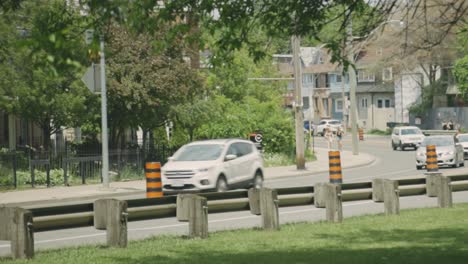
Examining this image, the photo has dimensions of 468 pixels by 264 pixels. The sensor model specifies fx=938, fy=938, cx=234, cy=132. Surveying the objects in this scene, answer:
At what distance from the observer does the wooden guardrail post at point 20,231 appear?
1201 cm

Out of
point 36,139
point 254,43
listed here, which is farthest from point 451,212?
point 36,139

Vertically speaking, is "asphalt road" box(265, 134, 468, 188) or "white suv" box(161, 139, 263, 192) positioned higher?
"white suv" box(161, 139, 263, 192)

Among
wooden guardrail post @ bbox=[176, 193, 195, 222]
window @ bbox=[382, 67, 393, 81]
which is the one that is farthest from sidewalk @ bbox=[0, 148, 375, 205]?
window @ bbox=[382, 67, 393, 81]

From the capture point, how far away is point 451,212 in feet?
59.3

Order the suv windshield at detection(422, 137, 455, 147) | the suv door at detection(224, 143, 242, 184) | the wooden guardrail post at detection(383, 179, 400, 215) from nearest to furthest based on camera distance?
the wooden guardrail post at detection(383, 179, 400, 215) < the suv door at detection(224, 143, 242, 184) < the suv windshield at detection(422, 137, 455, 147)

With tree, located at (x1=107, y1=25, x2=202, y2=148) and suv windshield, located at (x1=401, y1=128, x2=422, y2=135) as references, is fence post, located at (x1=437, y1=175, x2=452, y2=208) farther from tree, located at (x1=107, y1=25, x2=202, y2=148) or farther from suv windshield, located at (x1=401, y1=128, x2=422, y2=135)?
suv windshield, located at (x1=401, y1=128, x2=422, y2=135)

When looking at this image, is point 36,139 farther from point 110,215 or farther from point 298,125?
point 110,215

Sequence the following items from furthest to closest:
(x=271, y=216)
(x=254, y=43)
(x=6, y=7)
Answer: (x=271, y=216), (x=254, y=43), (x=6, y=7)

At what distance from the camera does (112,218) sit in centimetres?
1312

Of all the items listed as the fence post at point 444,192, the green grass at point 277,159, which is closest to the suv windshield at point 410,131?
the green grass at point 277,159

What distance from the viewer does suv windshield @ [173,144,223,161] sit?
24891 mm

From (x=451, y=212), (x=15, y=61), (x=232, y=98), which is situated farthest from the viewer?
(x=232, y=98)

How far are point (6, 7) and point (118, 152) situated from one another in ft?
83.9

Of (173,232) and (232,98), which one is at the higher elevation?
(232,98)
